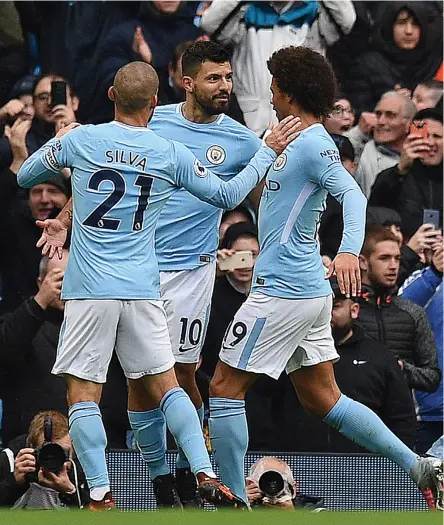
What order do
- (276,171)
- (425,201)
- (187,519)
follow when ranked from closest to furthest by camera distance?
(187,519), (276,171), (425,201)

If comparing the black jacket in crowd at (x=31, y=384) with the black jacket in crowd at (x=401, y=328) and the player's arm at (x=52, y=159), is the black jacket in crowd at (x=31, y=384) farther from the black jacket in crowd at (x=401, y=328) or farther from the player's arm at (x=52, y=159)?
the player's arm at (x=52, y=159)

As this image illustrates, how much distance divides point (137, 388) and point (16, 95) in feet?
10.2

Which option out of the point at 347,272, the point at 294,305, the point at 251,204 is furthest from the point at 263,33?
the point at 347,272

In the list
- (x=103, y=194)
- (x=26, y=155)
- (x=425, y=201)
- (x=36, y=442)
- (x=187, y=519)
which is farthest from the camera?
(x=425, y=201)

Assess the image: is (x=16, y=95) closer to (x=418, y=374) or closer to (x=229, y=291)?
(x=229, y=291)

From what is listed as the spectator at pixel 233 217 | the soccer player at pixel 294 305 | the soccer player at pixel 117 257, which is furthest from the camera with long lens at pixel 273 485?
the spectator at pixel 233 217

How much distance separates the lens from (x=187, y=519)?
5777 millimetres

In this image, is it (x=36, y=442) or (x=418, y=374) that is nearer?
(x=36, y=442)

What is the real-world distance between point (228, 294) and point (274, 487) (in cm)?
217

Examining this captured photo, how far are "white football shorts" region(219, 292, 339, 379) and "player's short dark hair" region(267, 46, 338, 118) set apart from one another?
1.03 m

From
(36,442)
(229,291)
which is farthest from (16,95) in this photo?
(36,442)

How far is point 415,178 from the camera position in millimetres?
10133

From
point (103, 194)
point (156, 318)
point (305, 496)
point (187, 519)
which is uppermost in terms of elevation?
point (103, 194)

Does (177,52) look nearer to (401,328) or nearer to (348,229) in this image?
(401,328)
